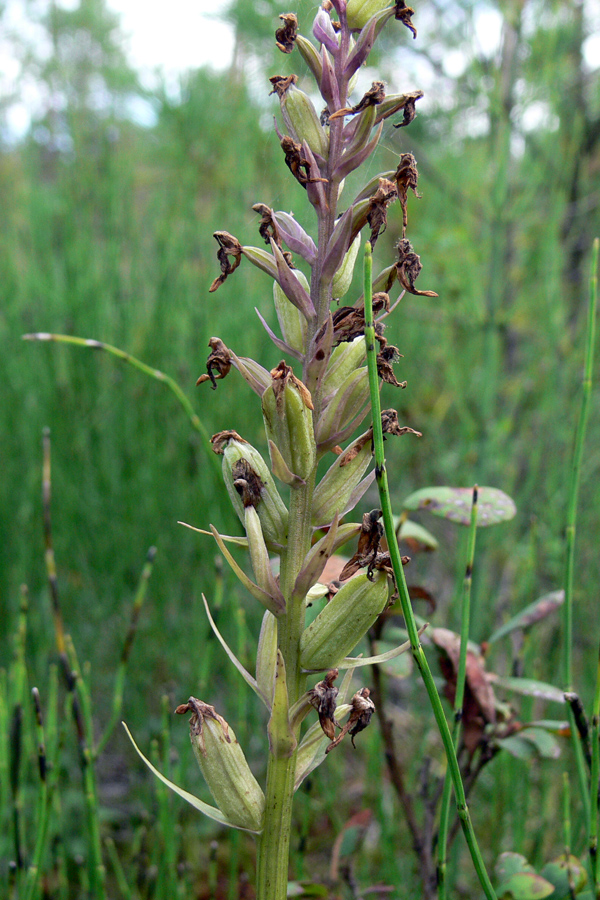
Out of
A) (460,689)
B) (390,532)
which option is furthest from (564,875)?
(390,532)

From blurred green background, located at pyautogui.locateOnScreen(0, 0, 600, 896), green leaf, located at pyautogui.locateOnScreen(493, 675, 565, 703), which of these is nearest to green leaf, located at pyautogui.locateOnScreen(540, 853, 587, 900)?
green leaf, located at pyautogui.locateOnScreen(493, 675, 565, 703)

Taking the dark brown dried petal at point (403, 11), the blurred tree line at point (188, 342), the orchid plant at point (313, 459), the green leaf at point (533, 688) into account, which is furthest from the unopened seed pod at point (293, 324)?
the blurred tree line at point (188, 342)

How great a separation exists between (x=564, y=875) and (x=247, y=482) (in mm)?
504

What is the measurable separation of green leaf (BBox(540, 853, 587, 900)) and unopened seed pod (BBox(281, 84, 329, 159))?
67 centimetres

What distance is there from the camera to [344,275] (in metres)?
0.51

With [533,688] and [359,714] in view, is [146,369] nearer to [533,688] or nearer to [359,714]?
[359,714]

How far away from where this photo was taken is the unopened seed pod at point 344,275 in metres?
0.51

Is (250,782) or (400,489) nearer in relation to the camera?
(250,782)

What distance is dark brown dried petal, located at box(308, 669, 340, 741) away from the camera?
43cm

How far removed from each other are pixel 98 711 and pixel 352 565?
1.36m

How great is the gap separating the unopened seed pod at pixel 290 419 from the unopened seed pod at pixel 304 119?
0.18 metres

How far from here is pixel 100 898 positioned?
0.67 metres

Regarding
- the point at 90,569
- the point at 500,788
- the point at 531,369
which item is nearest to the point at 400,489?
the point at 531,369

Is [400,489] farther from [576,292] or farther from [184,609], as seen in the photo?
[576,292]
